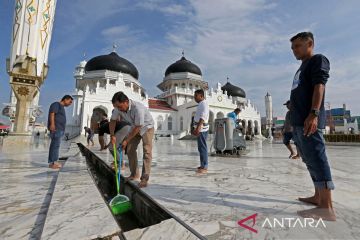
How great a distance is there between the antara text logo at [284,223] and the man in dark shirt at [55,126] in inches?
141

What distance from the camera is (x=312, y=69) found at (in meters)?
1.69

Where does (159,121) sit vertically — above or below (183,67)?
below

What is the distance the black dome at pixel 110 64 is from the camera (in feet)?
97.7

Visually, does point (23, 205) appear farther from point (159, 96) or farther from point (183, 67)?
point (159, 96)

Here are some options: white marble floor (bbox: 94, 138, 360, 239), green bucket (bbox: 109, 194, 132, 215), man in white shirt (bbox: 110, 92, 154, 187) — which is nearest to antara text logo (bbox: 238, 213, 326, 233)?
white marble floor (bbox: 94, 138, 360, 239)

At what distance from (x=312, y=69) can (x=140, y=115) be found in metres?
1.91

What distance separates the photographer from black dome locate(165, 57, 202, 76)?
122ft

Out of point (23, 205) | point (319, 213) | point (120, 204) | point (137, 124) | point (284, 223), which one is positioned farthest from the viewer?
point (137, 124)

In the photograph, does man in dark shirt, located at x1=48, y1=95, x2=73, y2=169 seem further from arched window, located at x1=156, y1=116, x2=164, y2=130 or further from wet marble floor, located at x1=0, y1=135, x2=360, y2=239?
arched window, located at x1=156, y1=116, x2=164, y2=130

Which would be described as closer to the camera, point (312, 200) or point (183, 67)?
point (312, 200)

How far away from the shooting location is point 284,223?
1.39 meters

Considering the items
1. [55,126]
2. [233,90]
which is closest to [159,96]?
[233,90]

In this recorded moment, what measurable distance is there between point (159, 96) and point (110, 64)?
11848 millimetres

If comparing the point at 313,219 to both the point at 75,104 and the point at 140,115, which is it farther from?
the point at 75,104
